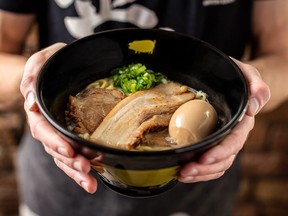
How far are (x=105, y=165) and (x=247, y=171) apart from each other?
1597 millimetres

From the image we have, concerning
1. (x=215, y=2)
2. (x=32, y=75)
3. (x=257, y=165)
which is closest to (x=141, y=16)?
(x=215, y=2)

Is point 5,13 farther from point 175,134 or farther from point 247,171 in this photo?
point 247,171

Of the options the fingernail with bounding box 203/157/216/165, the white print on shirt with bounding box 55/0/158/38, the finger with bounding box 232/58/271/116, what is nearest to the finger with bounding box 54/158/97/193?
the fingernail with bounding box 203/157/216/165

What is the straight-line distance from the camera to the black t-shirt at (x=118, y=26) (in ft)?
4.61

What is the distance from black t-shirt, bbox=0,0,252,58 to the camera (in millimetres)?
1395

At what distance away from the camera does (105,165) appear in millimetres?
928

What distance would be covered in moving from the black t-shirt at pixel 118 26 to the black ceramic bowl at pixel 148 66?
0.26 metres

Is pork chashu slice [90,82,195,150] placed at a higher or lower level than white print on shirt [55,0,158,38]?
lower

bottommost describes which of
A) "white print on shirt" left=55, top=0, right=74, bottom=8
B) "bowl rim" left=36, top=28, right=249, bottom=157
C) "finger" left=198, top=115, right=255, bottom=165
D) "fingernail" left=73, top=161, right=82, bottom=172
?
"fingernail" left=73, top=161, right=82, bottom=172

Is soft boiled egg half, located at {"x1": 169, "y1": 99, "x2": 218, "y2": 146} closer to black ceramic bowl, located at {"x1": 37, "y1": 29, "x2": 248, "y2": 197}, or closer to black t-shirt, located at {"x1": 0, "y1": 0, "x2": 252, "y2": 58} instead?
black ceramic bowl, located at {"x1": 37, "y1": 29, "x2": 248, "y2": 197}

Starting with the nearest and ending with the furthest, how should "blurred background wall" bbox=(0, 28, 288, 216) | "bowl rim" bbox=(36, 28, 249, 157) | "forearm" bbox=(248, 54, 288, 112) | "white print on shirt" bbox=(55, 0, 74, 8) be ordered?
"bowl rim" bbox=(36, 28, 249, 157) < "white print on shirt" bbox=(55, 0, 74, 8) < "forearm" bbox=(248, 54, 288, 112) < "blurred background wall" bbox=(0, 28, 288, 216)

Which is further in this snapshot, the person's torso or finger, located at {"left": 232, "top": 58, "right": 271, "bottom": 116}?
the person's torso

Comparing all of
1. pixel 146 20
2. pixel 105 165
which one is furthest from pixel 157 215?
pixel 105 165

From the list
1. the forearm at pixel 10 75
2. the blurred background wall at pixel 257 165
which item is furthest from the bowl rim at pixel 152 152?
the blurred background wall at pixel 257 165
